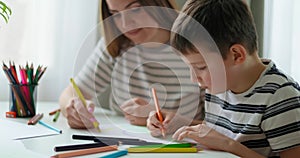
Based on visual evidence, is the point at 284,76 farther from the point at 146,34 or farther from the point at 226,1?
the point at 146,34

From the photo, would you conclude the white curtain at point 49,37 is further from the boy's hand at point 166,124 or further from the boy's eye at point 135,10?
the boy's hand at point 166,124

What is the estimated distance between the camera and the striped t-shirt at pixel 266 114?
782 mm

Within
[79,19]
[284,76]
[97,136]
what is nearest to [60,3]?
[79,19]

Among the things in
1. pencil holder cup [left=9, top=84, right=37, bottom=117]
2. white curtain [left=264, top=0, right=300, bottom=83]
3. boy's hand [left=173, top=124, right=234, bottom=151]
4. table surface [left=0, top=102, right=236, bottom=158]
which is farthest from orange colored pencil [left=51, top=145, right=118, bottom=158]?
white curtain [left=264, top=0, right=300, bottom=83]

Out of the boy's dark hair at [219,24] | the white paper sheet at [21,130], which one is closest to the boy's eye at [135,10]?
the boy's dark hair at [219,24]

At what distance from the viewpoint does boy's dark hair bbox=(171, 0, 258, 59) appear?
2.65ft

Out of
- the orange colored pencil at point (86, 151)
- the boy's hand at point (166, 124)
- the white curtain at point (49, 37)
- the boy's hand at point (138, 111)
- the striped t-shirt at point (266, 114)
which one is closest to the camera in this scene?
the orange colored pencil at point (86, 151)

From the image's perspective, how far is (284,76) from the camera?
0.83 metres

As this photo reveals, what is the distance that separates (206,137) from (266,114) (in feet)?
0.42

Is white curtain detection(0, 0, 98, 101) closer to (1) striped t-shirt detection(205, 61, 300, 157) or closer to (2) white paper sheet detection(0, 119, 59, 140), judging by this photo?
(2) white paper sheet detection(0, 119, 59, 140)

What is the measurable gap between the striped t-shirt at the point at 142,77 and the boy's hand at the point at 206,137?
21 cm

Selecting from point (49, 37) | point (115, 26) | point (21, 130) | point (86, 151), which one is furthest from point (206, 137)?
point (49, 37)

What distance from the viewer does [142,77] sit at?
1.22m

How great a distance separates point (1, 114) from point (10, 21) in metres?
0.38
